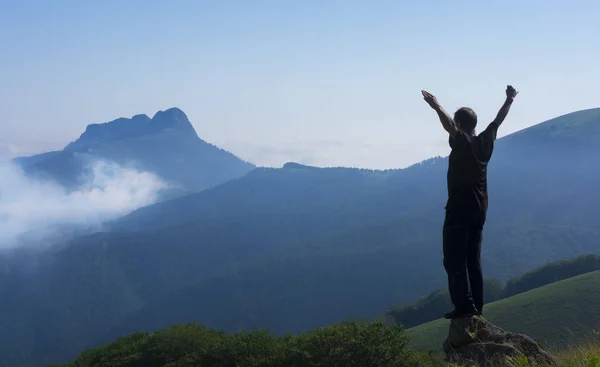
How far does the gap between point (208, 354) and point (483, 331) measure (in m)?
21.7

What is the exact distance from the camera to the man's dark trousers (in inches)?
410

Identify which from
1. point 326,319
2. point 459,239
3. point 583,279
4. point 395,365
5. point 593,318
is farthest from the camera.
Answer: point 326,319

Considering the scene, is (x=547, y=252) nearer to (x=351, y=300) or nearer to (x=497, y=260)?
(x=497, y=260)

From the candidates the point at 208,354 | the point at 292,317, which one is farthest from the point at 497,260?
the point at 208,354

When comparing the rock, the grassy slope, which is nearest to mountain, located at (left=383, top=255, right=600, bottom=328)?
the grassy slope

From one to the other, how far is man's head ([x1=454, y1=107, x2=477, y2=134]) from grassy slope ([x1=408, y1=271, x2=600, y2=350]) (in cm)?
6474

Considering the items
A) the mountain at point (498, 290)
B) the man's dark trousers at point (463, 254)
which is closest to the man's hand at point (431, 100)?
the man's dark trousers at point (463, 254)

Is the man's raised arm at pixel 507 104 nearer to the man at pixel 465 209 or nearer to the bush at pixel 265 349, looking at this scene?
the man at pixel 465 209

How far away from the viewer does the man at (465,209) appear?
10430 millimetres

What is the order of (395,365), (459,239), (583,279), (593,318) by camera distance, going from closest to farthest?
(459,239)
(395,365)
(593,318)
(583,279)

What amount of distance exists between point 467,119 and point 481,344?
4.07 m

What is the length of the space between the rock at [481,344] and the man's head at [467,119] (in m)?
3.50

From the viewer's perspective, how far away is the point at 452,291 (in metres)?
10.5

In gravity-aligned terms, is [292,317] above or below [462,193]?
below
